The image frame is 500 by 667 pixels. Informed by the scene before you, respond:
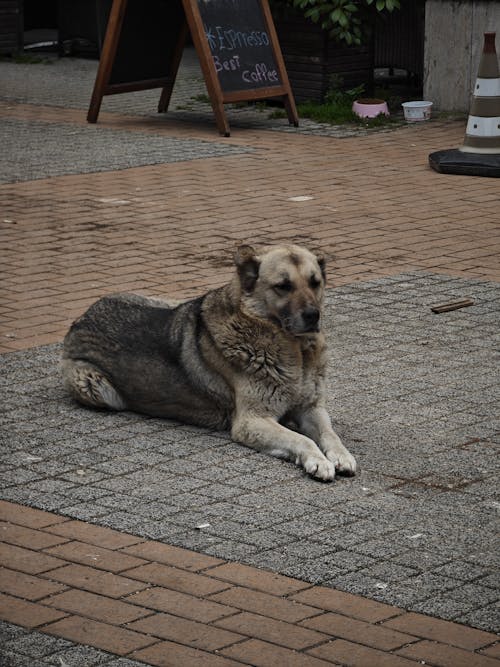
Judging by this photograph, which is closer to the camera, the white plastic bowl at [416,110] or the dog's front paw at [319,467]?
the dog's front paw at [319,467]

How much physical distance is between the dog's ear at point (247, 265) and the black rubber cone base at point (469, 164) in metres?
6.43

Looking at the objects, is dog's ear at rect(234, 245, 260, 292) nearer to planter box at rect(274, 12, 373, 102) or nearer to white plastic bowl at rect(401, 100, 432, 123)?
white plastic bowl at rect(401, 100, 432, 123)

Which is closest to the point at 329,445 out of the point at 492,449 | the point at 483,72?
the point at 492,449

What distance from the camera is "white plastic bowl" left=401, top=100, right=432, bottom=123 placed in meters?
14.8

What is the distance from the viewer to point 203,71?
13.8 m

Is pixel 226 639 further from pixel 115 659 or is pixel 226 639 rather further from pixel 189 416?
pixel 189 416

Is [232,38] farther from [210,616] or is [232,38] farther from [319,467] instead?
[210,616]

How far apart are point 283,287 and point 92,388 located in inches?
41.8

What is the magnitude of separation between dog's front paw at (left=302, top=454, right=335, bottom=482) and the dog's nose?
22.8 inches

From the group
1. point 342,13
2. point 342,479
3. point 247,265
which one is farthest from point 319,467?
point 342,13

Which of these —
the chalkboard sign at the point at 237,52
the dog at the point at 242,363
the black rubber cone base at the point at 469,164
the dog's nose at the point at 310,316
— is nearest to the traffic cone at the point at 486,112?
the black rubber cone base at the point at 469,164

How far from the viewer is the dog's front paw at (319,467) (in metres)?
5.63

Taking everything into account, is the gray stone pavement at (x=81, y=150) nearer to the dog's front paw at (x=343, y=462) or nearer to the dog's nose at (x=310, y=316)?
the dog's nose at (x=310, y=316)

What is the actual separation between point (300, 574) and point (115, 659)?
849 millimetres
